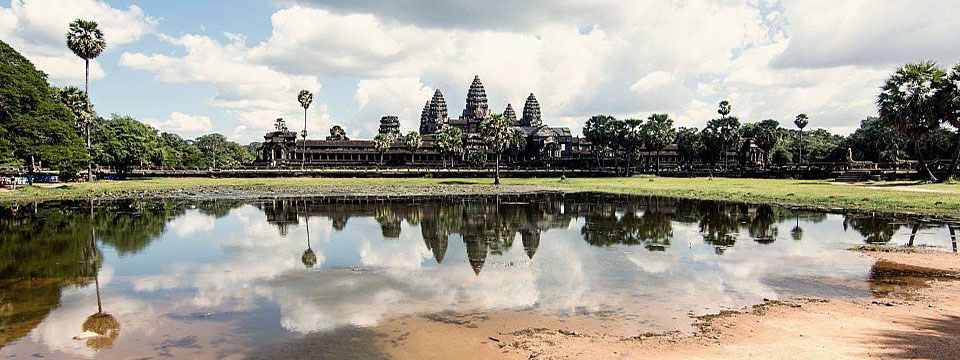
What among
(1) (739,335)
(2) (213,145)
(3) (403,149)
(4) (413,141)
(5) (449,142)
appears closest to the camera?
(1) (739,335)

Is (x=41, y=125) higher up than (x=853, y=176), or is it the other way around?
(x=41, y=125)

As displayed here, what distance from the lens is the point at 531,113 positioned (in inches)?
6580

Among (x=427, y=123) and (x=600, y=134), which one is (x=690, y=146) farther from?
(x=427, y=123)

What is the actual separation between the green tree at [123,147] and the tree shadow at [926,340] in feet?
266

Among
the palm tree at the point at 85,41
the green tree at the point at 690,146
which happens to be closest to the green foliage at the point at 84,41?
the palm tree at the point at 85,41

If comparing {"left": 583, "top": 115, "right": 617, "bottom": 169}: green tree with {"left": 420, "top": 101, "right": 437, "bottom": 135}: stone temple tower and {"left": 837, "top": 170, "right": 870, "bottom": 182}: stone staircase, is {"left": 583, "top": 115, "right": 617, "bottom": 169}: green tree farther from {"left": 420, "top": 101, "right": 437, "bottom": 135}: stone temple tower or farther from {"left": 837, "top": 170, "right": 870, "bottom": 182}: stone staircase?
{"left": 420, "top": 101, "right": 437, "bottom": 135}: stone temple tower

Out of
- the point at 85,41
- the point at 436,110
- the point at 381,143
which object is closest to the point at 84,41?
the point at 85,41

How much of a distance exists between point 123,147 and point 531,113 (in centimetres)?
11031

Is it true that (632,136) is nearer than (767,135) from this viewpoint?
Yes

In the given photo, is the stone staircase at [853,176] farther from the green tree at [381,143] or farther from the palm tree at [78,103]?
the palm tree at [78,103]

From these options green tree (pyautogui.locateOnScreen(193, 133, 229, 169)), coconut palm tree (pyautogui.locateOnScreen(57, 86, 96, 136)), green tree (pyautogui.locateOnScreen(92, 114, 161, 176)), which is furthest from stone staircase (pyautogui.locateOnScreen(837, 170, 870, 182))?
green tree (pyautogui.locateOnScreen(193, 133, 229, 169))

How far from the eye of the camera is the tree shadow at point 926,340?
9258mm

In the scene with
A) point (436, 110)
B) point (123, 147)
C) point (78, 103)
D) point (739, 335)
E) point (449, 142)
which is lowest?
point (739, 335)

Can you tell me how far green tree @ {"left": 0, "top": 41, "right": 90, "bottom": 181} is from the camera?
49531mm
